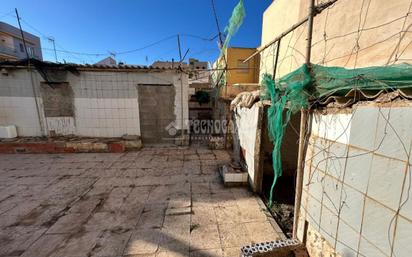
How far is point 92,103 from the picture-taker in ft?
21.0

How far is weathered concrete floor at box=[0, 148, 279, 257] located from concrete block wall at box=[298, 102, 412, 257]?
3.50ft

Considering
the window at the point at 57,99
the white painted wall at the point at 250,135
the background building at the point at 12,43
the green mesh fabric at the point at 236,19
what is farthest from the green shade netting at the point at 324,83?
the background building at the point at 12,43

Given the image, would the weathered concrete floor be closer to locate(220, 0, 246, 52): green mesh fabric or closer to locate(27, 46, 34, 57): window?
locate(220, 0, 246, 52): green mesh fabric

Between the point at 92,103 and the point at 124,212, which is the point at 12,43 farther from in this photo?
the point at 124,212

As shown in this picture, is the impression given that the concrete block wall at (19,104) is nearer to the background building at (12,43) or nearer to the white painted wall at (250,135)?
the white painted wall at (250,135)

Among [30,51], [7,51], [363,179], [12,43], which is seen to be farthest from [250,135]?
[30,51]

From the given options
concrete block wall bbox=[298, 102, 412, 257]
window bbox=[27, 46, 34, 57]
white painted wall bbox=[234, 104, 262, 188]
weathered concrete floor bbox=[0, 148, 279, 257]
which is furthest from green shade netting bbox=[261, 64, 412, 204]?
window bbox=[27, 46, 34, 57]

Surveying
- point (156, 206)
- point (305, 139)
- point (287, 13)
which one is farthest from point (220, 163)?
point (287, 13)

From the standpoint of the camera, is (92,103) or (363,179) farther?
(92,103)

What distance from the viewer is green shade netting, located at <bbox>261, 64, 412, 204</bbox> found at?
1.38 m

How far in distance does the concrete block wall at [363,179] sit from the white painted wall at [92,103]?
514 centimetres

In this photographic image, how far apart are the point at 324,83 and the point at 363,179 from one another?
969 mm

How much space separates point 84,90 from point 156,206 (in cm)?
534

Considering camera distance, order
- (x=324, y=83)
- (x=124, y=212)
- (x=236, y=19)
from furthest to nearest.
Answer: (x=236, y=19) < (x=124, y=212) < (x=324, y=83)
